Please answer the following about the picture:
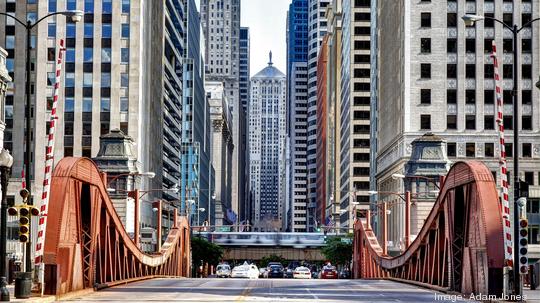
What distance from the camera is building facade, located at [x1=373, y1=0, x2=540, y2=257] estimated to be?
10694 cm

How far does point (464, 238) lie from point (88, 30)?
262 feet

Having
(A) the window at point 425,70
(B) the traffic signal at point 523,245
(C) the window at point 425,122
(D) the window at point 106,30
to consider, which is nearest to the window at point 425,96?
(A) the window at point 425,70

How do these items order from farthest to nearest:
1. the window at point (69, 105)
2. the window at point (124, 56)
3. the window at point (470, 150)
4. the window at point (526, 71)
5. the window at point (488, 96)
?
1. the window at point (124, 56)
2. the window at point (69, 105)
3. the window at point (488, 96)
4. the window at point (470, 150)
5. the window at point (526, 71)

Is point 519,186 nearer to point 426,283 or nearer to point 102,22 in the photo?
point 426,283

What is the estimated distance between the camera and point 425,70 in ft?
359

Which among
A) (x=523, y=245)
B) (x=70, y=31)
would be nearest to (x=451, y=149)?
(x=70, y=31)

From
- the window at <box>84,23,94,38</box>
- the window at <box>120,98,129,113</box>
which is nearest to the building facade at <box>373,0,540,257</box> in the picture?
the window at <box>120,98,129,113</box>

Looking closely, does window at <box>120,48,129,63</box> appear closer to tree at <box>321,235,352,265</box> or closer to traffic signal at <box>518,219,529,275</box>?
tree at <box>321,235,352,265</box>

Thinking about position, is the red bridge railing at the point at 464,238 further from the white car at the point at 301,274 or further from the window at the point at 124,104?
the window at the point at 124,104

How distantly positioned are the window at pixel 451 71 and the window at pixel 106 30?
1399 inches

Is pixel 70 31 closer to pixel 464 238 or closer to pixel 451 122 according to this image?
pixel 451 122

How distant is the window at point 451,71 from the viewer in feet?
356

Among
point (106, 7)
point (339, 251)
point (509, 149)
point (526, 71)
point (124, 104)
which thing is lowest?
point (339, 251)

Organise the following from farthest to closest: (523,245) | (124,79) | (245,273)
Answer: (124,79) → (245,273) → (523,245)
